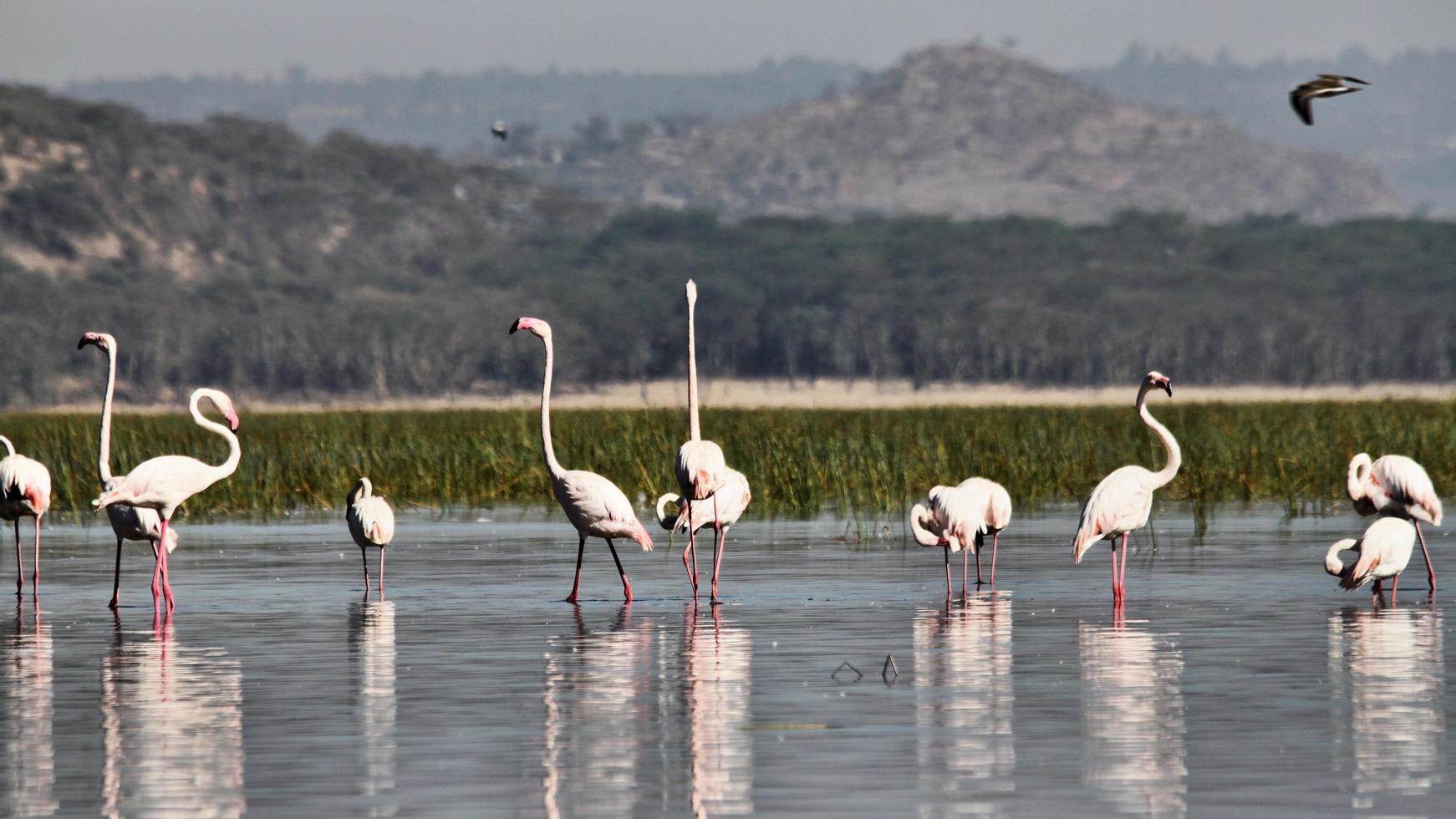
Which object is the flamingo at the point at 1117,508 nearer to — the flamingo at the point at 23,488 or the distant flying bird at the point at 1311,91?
the distant flying bird at the point at 1311,91

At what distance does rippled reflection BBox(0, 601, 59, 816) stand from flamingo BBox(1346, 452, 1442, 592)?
9623 mm

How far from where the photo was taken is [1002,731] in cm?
1133

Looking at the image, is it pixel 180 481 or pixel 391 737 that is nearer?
pixel 391 737

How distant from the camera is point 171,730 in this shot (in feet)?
38.2

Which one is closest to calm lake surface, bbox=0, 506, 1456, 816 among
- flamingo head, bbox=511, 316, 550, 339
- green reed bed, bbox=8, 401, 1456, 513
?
flamingo head, bbox=511, 316, 550, 339

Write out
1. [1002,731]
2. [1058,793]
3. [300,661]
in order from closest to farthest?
1. [1058,793]
2. [1002,731]
3. [300,661]

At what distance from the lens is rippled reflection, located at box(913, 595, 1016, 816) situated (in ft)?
32.2

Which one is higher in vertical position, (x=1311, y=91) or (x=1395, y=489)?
(x=1311, y=91)

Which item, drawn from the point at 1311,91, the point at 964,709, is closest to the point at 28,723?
the point at 964,709

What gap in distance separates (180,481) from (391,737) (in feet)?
24.7

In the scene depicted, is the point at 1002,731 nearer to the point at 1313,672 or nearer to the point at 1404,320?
the point at 1313,672

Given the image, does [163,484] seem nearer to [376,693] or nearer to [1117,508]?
[376,693]

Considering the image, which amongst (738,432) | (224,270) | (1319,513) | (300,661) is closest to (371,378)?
(224,270)

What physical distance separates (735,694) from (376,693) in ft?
5.90
